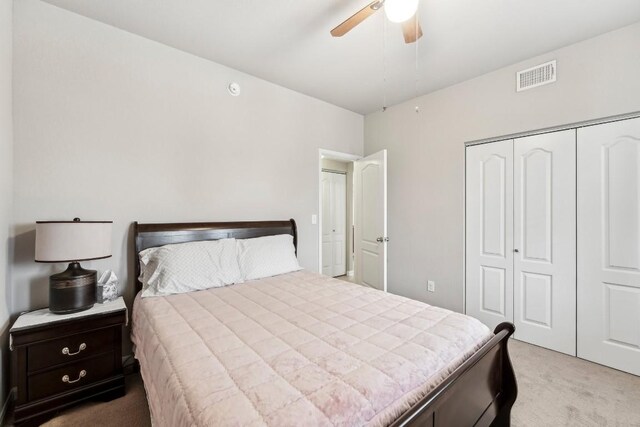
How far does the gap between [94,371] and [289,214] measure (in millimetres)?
2138

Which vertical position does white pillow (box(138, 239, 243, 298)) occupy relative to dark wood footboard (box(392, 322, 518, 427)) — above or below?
above

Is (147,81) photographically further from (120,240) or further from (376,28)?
(376,28)

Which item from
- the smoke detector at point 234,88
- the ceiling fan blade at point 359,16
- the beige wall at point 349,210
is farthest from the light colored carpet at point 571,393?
the smoke detector at point 234,88

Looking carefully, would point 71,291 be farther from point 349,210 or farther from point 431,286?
point 349,210

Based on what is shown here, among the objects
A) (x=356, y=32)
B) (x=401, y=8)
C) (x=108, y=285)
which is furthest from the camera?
(x=356, y=32)

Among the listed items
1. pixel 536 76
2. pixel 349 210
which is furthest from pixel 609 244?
pixel 349 210

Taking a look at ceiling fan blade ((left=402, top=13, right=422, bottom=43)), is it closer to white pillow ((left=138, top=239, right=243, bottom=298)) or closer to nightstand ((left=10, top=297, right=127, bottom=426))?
white pillow ((left=138, top=239, right=243, bottom=298))

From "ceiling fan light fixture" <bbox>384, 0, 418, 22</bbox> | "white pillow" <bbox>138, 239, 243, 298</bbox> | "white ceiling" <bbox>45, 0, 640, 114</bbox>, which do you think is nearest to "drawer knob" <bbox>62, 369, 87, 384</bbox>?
"white pillow" <bbox>138, 239, 243, 298</bbox>

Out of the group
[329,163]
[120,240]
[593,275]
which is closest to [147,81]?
[120,240]

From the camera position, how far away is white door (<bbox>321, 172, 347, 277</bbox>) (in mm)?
5066

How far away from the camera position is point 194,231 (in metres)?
2.48

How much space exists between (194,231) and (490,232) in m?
2.99

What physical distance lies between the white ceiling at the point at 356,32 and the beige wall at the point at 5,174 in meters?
0.45

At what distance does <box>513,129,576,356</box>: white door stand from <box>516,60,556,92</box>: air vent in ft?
1.60
